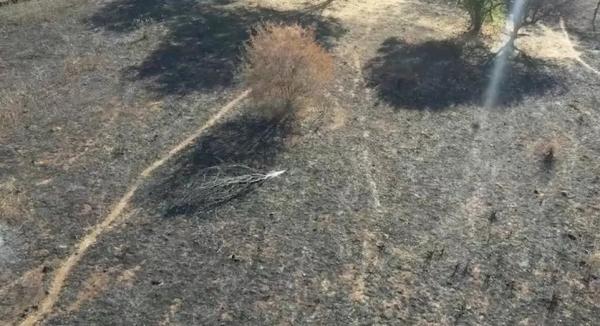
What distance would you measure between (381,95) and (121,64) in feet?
35.7

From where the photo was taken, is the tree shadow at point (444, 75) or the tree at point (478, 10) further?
the tree at point (478, 10)

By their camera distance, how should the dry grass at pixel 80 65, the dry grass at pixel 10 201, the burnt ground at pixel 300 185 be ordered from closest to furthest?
the burnt ground at pixel 300 185
the dry grass at pixel 10 201
the dry grass at pixel 80 65

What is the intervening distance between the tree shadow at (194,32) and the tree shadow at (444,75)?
3.44 metres

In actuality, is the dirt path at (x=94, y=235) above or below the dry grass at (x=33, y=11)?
below

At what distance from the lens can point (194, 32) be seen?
28.7 meters

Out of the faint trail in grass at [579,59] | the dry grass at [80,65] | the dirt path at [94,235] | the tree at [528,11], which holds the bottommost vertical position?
the dirt path at [94,235]

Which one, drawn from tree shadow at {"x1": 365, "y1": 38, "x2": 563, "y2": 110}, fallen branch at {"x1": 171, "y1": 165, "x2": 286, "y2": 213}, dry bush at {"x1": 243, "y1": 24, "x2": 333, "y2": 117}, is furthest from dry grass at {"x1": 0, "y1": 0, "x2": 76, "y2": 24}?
tree shadow at {"x1": 365, "y1": 38, "x2": 563, "y2": 110}

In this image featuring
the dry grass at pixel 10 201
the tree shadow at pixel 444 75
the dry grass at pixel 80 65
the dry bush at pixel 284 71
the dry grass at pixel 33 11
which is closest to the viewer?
the dry grass at pixel 10 201

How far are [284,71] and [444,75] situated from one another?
329 inches

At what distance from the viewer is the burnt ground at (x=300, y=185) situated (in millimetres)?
15141

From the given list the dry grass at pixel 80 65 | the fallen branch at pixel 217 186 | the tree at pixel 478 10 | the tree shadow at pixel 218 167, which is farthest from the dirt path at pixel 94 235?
the tree at pixel 478 10

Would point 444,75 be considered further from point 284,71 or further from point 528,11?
point 284,71

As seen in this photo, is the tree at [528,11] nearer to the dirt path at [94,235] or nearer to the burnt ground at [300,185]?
the burnt ground at [300,185]

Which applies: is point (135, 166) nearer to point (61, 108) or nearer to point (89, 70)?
point (61, 108)
